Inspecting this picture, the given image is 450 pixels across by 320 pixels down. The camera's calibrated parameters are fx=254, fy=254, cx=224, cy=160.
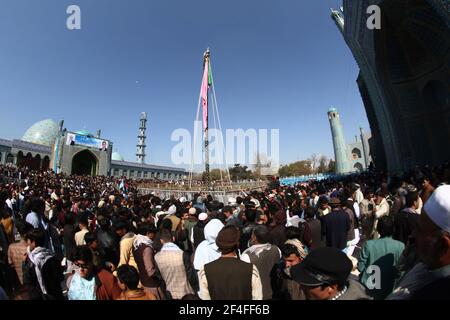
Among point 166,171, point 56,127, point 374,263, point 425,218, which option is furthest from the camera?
point 166,171

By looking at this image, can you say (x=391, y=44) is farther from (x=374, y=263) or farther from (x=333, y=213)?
(x=374, y=263)

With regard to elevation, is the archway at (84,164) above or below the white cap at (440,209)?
above

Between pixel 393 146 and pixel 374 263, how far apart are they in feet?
62.2

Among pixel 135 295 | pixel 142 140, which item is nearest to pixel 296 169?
pixel 142 140

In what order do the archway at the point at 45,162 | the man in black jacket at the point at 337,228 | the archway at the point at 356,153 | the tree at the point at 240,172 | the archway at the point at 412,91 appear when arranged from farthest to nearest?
the tree at the point at 240,172 → the archway at the point at 356,153 → the archway at the point at 45,162 → the archway at the point at 412,91 → the man in black jacket at the point at 337,228

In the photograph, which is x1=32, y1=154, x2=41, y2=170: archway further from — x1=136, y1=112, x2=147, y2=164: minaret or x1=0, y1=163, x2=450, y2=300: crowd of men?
x1=0, y1=163, x2=450, y2=300: crowd of men

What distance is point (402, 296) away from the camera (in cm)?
135

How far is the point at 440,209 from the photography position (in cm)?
128

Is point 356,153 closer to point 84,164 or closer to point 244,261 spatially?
point 84,164

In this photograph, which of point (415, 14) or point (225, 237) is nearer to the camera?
point (225, 237)

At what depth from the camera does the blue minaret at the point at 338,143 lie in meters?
40.8

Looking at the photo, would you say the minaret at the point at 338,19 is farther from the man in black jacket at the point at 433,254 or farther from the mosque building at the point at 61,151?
the mosque building at the point at 61,151

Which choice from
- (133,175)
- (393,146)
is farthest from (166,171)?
(393,146)

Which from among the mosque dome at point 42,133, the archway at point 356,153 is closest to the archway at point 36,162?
the mosque dome at point 42,133
